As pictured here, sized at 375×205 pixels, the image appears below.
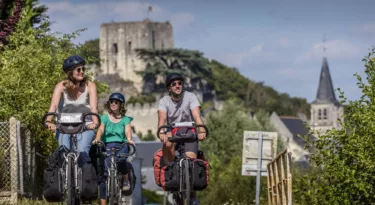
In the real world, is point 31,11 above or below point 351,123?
above

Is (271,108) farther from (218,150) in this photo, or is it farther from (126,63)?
(218,150)

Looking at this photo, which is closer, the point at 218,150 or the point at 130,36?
the point at 218,150

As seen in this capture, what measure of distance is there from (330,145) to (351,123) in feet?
1.74

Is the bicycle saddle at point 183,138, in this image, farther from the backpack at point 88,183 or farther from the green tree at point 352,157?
the green tree at point 352,157

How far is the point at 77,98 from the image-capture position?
11.6 m

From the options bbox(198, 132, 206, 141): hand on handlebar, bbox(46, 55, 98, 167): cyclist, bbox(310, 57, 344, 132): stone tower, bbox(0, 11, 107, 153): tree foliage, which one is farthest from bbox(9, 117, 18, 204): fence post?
bbox(310, 57, 344, 132): stone tower

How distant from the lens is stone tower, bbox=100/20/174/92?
149250 millimetres

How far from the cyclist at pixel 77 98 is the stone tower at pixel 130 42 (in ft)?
448

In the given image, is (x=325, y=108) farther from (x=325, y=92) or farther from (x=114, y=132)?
(x=114, y=132)

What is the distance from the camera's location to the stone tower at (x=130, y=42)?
149 metres

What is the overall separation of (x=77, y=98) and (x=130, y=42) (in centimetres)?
13971

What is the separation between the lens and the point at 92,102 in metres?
11.5

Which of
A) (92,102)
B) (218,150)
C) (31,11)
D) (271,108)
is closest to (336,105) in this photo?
(271,108)

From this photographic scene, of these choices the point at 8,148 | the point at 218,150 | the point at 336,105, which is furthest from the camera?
the point at 336,105
